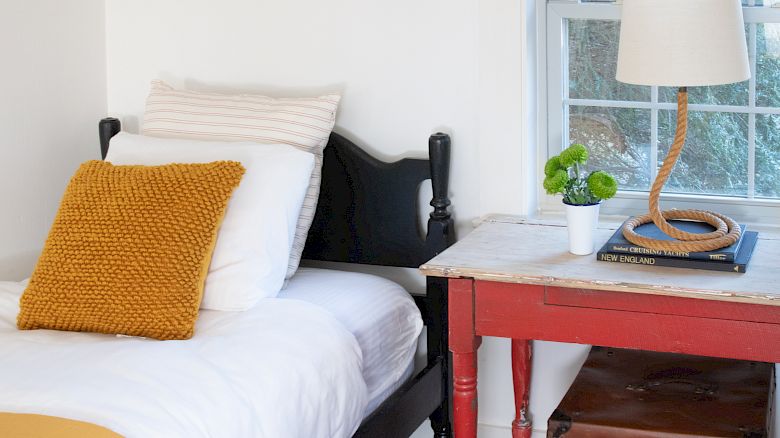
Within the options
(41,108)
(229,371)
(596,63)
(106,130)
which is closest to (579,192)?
(596,63)

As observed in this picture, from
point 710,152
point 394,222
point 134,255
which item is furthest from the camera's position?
point 394,222

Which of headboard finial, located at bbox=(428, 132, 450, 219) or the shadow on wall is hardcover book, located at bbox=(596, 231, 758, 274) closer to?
headboard finial, located at bbox=(428, 132, 450, 219)

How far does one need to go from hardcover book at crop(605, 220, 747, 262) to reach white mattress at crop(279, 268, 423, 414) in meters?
0.58

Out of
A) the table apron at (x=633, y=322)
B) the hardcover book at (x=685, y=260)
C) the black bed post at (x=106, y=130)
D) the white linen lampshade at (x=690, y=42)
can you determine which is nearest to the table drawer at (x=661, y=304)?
the table apron at (x=633, y=322)

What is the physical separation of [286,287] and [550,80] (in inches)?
33.9

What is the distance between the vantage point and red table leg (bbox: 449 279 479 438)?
2.17 metres

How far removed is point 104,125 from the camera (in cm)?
285

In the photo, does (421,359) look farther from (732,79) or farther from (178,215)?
(732,79)

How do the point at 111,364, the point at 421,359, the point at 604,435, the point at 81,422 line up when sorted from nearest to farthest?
the point at 81,422, the point at 111,364, the point at 604,435, the point at 421,359

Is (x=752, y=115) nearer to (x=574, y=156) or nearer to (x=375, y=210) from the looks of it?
(x=574, y=156)

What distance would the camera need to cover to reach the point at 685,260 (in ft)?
6.86

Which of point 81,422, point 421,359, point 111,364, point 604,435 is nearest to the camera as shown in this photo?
point 81,422

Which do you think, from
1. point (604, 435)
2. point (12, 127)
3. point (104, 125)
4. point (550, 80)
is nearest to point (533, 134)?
point (550, 80)

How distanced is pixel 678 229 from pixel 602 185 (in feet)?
0.65
